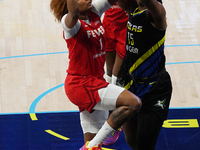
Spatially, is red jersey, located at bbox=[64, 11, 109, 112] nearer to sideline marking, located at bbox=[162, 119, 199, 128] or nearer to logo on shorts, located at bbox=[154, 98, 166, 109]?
logo on shorts, located at bbox=[154, 98, 166, 109]

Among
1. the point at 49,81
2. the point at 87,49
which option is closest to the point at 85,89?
the point at 87,49

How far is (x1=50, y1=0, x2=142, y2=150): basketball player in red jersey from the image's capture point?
10.9 feet

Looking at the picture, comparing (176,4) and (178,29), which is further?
(176,4)

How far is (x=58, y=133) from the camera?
4.68m

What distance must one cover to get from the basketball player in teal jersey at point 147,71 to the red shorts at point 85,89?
1.18 feet

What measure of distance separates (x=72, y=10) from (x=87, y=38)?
1.18 feet

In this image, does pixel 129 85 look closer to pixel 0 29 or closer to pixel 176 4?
pixel 0 29

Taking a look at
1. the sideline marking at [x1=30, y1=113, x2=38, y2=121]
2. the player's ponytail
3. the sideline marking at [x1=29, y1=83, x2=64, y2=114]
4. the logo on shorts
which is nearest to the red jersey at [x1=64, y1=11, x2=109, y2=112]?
the player's ponytail

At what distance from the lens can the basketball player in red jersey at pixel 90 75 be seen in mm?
3330

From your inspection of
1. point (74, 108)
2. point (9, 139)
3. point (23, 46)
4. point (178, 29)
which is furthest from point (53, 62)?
point (178, 29)

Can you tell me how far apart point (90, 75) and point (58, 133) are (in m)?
1.41

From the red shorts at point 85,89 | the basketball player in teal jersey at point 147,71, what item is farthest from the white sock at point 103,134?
the basketball player in teal jersey at point 147,71

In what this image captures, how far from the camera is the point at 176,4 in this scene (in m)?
7.62

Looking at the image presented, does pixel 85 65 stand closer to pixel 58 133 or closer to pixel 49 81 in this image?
pixel 58 133
